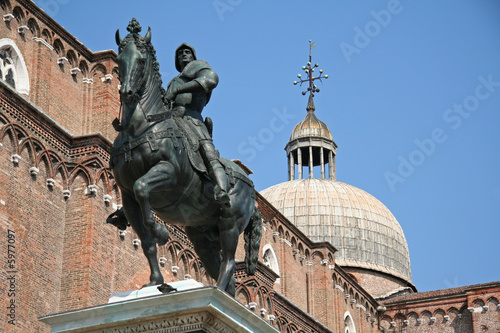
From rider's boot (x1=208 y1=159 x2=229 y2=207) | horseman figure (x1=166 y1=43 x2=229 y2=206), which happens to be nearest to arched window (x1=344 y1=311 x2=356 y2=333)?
horseman figure (x1=166 y1=43 x2=229 y2=206)

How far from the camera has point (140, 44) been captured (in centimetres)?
1142

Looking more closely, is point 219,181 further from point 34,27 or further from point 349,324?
point 349,324

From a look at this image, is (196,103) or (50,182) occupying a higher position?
(50,182)

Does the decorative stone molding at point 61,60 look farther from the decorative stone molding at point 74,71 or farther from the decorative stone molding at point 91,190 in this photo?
the decorative stone molding at point 91,190

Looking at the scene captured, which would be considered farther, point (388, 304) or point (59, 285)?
point (388, 304)

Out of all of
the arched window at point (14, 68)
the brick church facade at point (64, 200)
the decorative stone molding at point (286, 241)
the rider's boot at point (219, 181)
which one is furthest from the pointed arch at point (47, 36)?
the rider's boot at point (219, 181)

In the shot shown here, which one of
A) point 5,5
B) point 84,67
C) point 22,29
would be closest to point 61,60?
point 84,67

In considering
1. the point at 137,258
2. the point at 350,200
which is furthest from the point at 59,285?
the point at 350,200

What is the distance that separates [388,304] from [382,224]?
6646mm

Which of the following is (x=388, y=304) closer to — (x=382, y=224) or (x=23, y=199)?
(x=382, y=224)

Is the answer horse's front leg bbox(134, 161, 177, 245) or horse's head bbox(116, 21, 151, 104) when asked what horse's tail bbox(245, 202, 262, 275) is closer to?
horse's front leg bbox(134, 161, 177, 245)

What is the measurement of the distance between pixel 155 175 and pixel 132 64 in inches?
47.8

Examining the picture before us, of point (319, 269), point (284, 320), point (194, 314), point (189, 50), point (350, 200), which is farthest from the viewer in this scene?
point (350, 200)

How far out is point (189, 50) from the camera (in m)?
12.4
